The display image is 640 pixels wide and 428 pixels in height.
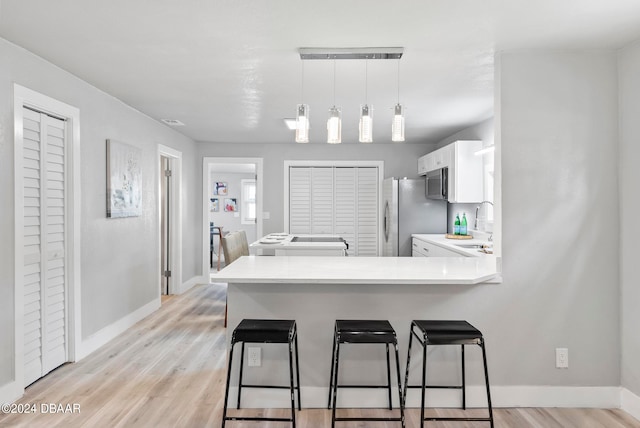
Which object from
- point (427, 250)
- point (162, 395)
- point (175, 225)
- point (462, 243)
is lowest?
point (162, 395)

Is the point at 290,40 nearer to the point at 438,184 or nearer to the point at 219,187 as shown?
the point at 438,184

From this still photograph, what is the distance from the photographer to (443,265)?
2729 mm

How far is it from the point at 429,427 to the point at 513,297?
94 cm

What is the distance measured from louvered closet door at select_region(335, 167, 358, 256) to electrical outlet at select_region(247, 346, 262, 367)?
3961 millimetres

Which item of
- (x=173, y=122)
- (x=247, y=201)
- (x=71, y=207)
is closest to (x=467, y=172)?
(x=173, y=122)

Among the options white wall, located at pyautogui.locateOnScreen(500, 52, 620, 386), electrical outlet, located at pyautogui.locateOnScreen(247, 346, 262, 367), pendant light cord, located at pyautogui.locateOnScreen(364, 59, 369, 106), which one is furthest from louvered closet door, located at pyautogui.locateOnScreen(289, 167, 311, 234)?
white wall, located at pyautogui.locateOnScreen(500, 52, 620, 386)

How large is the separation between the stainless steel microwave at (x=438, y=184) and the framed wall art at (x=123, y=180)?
11.2 ft

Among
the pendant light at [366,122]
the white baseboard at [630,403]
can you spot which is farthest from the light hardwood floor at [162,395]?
the pendant light at [366,122]

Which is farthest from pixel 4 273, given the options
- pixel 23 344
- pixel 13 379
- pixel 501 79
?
pixel 501 79

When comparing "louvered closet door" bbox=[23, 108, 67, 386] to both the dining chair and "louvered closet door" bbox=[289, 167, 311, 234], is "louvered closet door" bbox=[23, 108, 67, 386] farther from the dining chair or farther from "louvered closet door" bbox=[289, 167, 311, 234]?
"louvered closet door" bbox=[289, 167, 311, 234]

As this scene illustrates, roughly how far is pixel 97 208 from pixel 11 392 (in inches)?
59.7

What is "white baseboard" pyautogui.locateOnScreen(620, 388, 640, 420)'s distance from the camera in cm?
241

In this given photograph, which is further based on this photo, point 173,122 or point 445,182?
point 445,182

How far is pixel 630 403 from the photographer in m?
2.46
